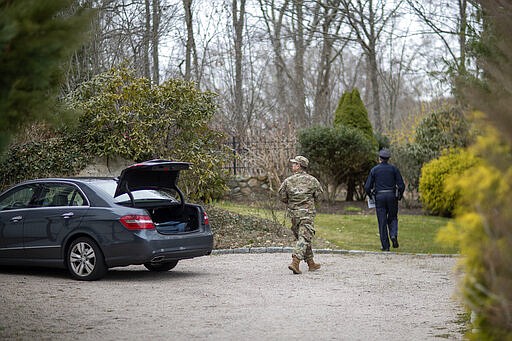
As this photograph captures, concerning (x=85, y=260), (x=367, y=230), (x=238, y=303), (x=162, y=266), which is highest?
(x=85, y=260)

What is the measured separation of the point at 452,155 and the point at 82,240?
13056 mm

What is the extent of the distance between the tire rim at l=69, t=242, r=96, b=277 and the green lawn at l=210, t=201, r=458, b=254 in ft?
20.8

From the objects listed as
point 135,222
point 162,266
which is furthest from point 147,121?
point 135,222

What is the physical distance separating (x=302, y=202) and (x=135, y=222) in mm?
2913

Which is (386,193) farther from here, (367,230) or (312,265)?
(312,265)

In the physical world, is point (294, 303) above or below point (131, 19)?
below

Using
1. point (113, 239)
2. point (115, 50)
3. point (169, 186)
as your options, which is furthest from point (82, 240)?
point (115, 50)

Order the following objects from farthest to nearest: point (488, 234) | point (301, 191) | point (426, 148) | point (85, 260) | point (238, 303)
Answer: point (426, 148) → point (301, 191) → point (85, 260) → point (238, 303) → point (488, 234)

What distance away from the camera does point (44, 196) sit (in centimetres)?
1223

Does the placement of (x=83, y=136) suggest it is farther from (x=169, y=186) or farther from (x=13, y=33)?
(x=13, y=33)

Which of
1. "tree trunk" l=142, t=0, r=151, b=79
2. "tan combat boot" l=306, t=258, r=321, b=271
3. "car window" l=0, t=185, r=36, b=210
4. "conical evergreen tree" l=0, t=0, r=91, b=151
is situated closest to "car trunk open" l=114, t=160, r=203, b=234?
"car window" l=0, t=185, r=36, b=210

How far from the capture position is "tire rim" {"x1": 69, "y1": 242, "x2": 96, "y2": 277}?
11555mm

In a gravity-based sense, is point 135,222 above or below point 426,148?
below

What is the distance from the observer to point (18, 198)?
41.0 ft
